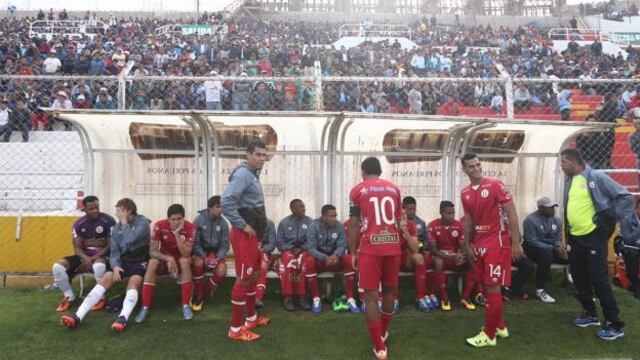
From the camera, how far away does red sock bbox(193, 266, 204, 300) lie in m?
5.93

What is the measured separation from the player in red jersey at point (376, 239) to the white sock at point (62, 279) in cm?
366

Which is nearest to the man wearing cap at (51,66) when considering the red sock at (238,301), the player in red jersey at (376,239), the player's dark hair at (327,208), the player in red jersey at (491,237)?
the player's dark hair at (327,208)

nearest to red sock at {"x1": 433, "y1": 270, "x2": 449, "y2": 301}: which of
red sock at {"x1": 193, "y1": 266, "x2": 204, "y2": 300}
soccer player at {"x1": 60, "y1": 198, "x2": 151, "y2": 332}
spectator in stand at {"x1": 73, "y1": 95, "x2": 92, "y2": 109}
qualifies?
red sock at {"x1": 193, "y1": 266, "x2": 204, "y2": 300}

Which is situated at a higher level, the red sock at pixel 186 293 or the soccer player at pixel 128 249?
the soccer player at pixel 128 249

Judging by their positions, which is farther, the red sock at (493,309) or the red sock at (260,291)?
the red sock at (260,291)

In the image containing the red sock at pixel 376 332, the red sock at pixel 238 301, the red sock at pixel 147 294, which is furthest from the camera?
the red sock at pixel 147 294

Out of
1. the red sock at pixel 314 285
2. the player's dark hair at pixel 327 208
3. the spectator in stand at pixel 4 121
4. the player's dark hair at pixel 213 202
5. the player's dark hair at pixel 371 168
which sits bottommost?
the red sock at pixel 314 285

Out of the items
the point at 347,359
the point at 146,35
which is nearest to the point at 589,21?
the point at 146,35

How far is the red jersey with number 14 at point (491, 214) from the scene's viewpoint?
185 inches

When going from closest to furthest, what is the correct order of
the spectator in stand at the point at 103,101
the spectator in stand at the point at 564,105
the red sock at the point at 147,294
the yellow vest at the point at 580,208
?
the yellow vest at the point at 580,208 → the red sock at the point at 147,294 → the spectator in stand at the point at 103,101 → the spectator in stand at the point at 564,105

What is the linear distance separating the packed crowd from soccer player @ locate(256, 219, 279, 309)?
1.80 meters

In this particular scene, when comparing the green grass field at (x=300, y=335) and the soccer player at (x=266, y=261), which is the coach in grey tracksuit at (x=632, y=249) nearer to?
the green grass field at (x=300, y=335)

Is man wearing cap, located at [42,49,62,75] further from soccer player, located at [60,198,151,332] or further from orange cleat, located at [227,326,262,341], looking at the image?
orange cleat, located at [227,326,262,341]

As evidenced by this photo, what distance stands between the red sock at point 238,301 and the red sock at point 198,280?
3.95 ft
